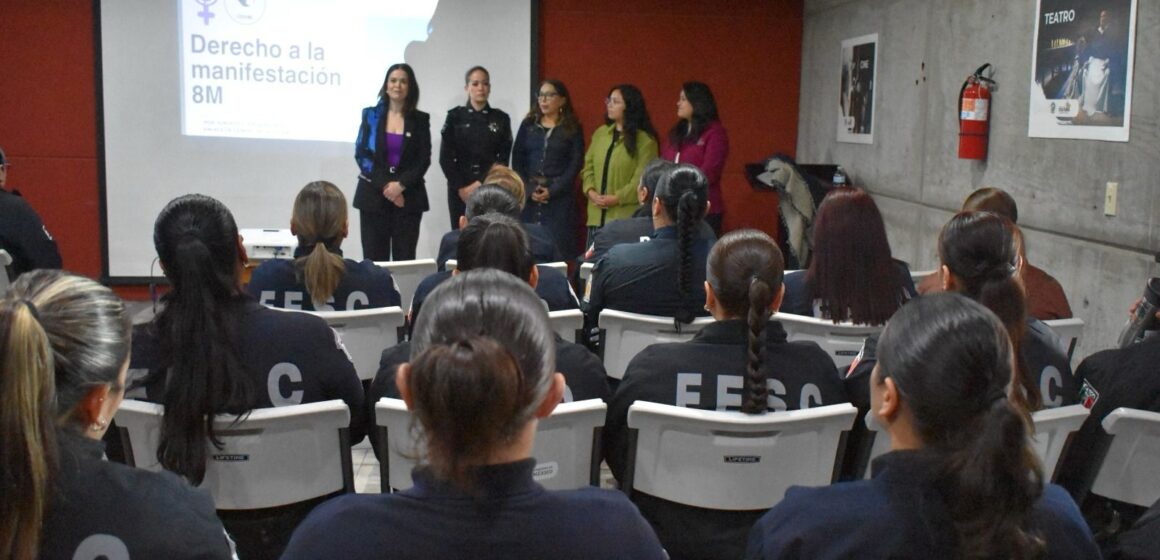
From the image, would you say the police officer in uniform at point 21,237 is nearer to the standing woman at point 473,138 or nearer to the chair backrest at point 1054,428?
the standing woman at point 473,138

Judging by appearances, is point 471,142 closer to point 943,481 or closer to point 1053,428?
point 1053,428

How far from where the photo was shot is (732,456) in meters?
2.08

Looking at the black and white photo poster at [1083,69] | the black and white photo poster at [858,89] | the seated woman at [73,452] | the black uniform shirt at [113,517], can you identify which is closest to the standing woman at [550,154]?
the black and white photo poster at [858,89]

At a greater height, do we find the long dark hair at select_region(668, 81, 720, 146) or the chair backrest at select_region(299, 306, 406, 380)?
the long dark hair at select_region(668, 81, 720, 146)

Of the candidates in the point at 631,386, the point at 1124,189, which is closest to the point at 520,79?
the point at 1124,189

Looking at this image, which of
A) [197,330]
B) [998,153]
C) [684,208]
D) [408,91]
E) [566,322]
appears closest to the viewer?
[197,330]

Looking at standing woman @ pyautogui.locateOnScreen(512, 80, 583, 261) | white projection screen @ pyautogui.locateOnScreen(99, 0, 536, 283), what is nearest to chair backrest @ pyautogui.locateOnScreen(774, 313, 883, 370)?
standing woman @ pyautogui.locateOnScreen(512, 80, 583, 261)

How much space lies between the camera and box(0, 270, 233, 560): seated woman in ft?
3.93

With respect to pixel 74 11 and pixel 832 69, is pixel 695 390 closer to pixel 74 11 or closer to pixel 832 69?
pixel 832 69

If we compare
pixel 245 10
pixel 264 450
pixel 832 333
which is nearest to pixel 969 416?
pixel 264 450

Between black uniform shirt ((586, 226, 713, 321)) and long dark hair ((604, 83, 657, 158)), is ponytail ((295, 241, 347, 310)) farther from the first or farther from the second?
long dark hair ((604, 83, 657, 158))

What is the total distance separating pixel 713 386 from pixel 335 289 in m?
1.53

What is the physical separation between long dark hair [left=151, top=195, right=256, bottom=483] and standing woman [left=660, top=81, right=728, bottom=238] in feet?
14.8

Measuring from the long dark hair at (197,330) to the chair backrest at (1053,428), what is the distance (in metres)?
1.31
